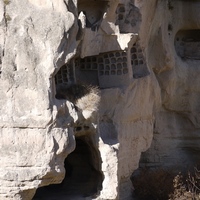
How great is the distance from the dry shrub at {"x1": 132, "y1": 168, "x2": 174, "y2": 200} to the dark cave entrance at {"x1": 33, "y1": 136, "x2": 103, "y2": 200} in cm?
144

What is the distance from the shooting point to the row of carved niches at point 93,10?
953 centimetres

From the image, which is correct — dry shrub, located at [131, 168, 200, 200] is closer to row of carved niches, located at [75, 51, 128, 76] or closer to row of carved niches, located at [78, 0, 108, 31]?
row of carved niches, located at [75, 51, 128, 76]

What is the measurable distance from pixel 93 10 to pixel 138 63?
55.3 inches

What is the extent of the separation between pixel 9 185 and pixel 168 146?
225 inches

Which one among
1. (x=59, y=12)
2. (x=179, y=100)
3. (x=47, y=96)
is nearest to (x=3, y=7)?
(x=59, y=12)

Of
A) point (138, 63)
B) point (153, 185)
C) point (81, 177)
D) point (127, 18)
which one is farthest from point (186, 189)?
point (127, 18)

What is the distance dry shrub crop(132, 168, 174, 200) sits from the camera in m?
11.1

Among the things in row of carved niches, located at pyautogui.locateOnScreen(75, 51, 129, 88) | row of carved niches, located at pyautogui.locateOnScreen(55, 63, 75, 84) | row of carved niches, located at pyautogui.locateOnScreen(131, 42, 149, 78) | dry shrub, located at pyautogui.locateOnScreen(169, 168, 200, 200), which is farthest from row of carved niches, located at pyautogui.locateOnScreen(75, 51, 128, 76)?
dry shrub, located at pyautogui.locateOnScreen(169, 168, 200, 200)

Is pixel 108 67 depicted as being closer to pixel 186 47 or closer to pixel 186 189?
pixel 186 189

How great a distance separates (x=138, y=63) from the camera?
10508mm

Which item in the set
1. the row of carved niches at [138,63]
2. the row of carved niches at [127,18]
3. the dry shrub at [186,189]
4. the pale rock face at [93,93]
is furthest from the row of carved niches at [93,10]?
the dry shrub at [186,189]

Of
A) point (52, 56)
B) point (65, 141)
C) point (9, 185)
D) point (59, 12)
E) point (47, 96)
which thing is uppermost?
point (59, 12)

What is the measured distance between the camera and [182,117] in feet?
43.0

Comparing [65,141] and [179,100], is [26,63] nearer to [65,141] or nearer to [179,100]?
[65,141]
